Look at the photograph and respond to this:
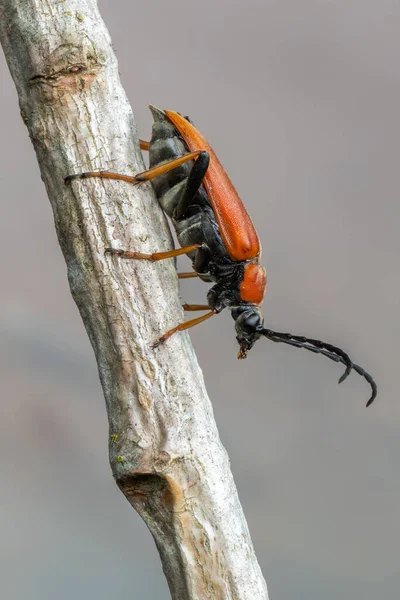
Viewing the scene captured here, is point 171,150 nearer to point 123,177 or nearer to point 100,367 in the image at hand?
point 123,177

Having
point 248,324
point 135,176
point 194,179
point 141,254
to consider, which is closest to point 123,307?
point 141,254

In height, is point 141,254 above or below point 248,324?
above

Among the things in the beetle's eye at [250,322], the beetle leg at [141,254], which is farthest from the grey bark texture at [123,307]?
the beetle's eye at [250,322]

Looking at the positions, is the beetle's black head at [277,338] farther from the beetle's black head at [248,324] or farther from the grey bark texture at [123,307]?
the grey bark texture at [123,307]

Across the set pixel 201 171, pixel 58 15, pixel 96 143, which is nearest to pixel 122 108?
pixel 96 143

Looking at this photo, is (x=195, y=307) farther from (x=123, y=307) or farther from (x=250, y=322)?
(x=123, y=307)

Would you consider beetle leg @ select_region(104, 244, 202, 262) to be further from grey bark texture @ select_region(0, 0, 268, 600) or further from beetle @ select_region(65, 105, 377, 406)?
beetle @ select_region(65, 105, 377, 406)

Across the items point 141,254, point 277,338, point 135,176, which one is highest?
point 135,176
